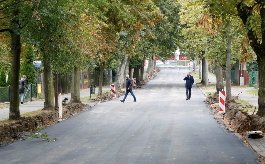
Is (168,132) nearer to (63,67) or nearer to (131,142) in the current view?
(131,142)

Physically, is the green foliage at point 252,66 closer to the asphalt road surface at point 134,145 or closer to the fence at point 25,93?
the fence at point 25,93

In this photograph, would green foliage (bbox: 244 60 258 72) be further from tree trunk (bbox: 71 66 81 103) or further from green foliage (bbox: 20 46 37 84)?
tree trunk (bbox: 71 66 81 103)

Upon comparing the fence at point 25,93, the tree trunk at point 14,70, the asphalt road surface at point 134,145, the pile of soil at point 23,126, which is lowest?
the asphalt road surface at point 134,145

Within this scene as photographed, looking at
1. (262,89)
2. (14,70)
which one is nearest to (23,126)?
(14,70)

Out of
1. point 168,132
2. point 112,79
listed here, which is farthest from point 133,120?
point 112,79

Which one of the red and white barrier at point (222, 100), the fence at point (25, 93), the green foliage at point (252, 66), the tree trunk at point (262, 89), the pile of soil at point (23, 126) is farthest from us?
the green foliage at point (252, 66)

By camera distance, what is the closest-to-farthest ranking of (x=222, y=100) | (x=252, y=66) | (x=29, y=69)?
(x=222, y=100) → (x=29, y=69) → (x=252, y=66)

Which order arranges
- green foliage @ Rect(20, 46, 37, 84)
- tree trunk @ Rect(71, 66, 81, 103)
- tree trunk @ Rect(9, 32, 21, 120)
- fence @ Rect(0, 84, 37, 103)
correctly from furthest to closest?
green foliage @ Rect(20, 46, 37, 84) → fence @ Rect(0, 84, 37, 103) → tree trunk @ Rect(71, 66, 81, 103) → tree trunk @ Rect(9, 32, 21, 120)

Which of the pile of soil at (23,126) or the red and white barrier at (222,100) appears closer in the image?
the pile of soil at (23,126)

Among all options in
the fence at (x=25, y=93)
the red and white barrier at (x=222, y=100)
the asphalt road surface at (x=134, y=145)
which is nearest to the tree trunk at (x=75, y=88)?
the fence at (x=25, y=93)

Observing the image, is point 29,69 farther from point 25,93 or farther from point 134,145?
point 134,145

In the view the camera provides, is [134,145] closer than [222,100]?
Yes

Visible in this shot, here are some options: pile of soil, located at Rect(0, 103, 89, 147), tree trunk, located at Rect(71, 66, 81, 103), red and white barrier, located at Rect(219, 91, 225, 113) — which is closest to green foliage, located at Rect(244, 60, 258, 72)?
tree trunk, located at Rect(71, 66, 81, 103)

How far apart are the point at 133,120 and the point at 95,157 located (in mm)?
7049
